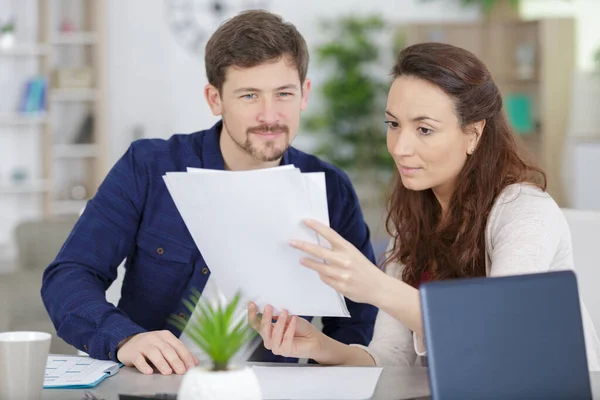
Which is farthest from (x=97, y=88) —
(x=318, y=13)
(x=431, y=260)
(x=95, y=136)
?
(x=431, y=260)

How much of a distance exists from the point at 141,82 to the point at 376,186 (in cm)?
201

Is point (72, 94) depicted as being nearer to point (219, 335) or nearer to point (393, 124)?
point (393, 124)

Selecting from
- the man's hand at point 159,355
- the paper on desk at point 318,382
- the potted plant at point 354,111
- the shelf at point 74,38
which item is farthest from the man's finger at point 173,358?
the potted plant at point 354,111

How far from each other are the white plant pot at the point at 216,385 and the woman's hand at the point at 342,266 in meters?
0.28

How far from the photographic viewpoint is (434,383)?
1.08m

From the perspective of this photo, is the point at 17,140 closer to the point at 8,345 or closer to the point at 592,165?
the point at 592,165

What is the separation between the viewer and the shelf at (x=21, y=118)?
6.12 meters

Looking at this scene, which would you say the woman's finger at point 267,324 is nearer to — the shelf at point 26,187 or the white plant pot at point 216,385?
the white plant pot at point 216,385

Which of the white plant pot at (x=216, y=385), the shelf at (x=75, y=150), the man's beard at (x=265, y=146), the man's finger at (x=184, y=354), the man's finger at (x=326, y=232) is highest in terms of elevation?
the man's beard at (x=265, y=146)

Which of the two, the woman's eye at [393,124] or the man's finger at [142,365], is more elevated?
the woman's eye at [393,124]

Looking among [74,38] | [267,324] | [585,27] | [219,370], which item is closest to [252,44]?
[267,324]

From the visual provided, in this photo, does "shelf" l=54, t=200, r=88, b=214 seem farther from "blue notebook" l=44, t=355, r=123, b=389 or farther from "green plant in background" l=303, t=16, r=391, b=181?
"blue notebook" l=44, t=355, r=123, b=389

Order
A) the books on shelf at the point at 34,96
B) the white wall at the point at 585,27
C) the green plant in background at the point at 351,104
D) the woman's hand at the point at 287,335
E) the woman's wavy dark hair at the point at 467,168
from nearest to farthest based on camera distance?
the woman's hand at the point at 287,335
the woman's wavy dark hair at the point at 467,168
the books on shelf at the point at 34,96
the green plant in background at the point at 351,104
the white wall at the point at 585,27

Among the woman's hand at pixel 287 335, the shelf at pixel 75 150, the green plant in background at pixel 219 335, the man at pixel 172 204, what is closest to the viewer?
the green plant in background at pixel 219 335
